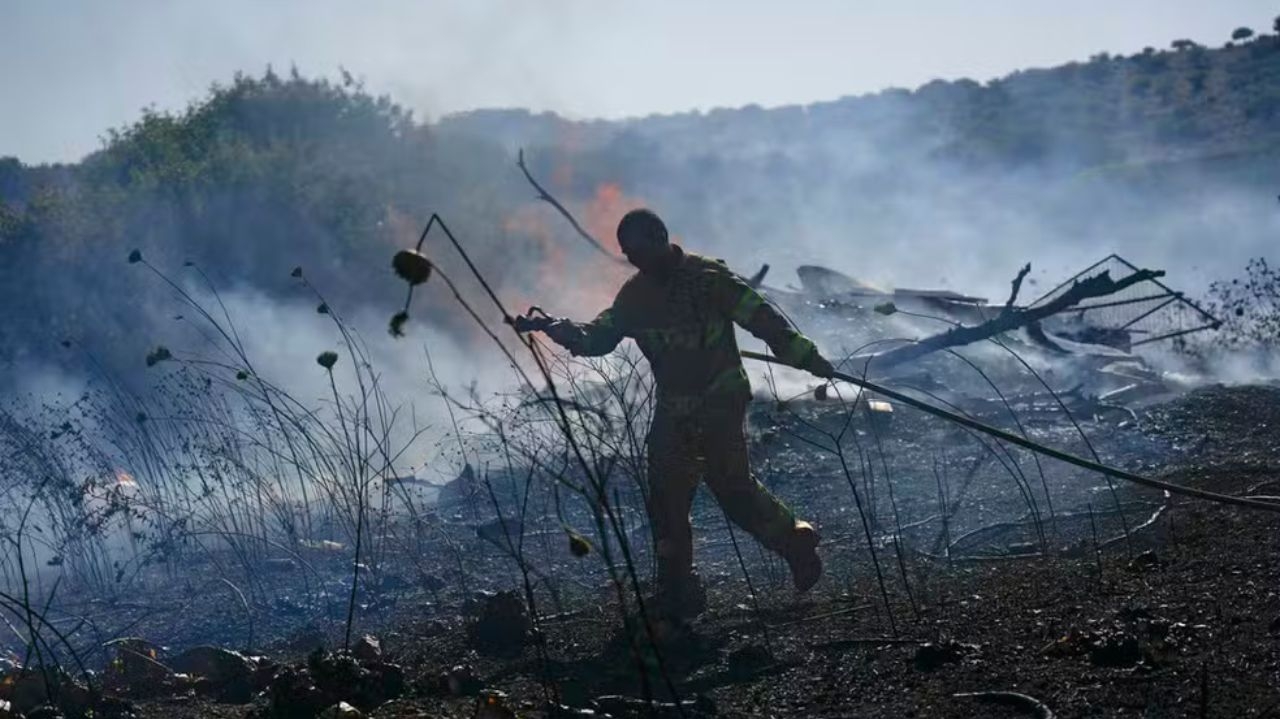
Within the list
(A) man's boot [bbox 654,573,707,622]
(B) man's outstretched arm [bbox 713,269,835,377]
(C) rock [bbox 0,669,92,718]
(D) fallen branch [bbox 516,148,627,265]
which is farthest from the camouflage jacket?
(C) rock [bbox 0,669,92,718]

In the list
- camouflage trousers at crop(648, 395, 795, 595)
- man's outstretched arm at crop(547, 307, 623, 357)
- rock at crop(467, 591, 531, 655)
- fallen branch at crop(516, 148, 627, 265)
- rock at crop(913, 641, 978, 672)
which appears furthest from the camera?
camouflage trousers at crop(648, 395, 795, 595)

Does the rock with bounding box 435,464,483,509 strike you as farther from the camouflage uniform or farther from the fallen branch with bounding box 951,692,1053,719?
the fallen branch with bounding box 951,692,1053,719

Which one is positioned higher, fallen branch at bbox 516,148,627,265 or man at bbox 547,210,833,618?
fallen branch at bbox 516,148,627,265

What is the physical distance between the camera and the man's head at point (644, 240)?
613cm

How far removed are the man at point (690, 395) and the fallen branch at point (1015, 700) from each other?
1811mm

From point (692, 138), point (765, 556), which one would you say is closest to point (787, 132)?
point (692, 138)

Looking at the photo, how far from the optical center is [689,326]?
20.4ft

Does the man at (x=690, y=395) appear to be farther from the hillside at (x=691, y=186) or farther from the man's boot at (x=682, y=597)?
the hillside at (x=691, y=186)

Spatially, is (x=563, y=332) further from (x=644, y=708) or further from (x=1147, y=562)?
(x=1147, y=562)

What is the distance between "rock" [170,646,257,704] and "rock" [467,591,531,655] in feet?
3.12

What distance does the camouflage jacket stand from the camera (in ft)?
20.4

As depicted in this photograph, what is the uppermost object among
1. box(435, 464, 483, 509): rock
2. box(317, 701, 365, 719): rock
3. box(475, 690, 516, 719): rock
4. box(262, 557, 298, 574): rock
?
box(435, 464, 483, 509): rock

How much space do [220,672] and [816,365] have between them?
2.81m

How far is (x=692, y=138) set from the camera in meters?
56.5
